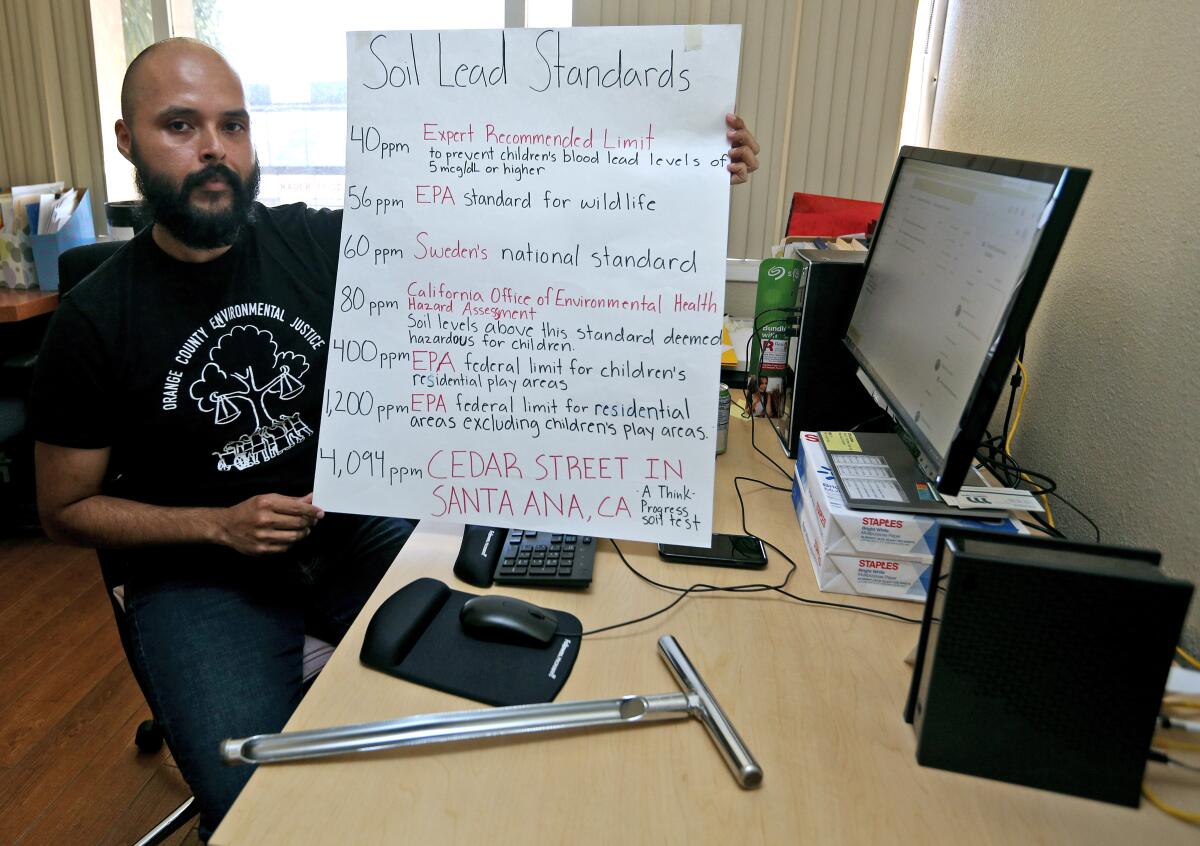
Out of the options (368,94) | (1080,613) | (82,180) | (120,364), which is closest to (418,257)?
(368,94)

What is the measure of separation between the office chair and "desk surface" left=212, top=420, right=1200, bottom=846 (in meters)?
0.45

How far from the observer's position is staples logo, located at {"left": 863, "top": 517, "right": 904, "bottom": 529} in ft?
3.16

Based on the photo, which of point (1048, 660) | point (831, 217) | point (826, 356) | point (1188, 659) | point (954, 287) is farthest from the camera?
point (831, 217)

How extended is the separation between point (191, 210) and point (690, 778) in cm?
120

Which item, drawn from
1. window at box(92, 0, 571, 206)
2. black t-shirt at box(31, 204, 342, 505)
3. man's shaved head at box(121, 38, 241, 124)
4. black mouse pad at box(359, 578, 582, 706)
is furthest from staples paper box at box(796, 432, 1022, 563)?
Result: window at box(92, 0, 571, 206)

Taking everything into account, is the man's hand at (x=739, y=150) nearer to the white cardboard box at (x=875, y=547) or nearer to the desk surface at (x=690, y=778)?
the white cardboard box at (x=875, y=547)

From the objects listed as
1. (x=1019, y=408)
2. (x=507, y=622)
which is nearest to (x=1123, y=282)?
(x=1019, y=408)

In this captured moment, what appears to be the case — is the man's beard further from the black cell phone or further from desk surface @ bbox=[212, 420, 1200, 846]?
the black cell phone

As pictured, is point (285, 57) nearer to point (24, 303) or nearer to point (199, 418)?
point (24, 303)

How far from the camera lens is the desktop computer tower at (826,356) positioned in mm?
1385

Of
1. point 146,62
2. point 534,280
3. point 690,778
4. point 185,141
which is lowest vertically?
point 690,778

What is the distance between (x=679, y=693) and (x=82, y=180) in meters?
2.93

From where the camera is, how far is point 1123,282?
3.39 ft

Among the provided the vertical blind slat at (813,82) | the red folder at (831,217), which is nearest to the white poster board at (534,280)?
the red folder at (831,217)
